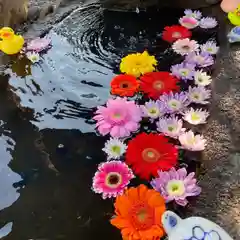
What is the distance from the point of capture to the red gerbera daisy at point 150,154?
241 cm

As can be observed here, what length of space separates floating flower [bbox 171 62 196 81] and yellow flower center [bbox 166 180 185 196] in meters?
0.89

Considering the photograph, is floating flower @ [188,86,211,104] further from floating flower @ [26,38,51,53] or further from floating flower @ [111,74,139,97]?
floating flower @ [26,38,51,53]

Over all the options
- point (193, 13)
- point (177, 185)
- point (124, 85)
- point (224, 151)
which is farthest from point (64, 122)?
point (193, 13)

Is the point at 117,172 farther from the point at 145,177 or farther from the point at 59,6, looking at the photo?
the point at 59,6

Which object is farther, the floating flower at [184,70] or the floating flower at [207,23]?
the floating flower at [207,23]

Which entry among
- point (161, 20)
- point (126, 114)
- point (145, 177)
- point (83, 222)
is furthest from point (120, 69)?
point (83, 222)

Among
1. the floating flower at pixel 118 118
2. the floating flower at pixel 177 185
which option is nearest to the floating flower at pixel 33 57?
the floating flower at pixel 118 118

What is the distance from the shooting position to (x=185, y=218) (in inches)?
86.4

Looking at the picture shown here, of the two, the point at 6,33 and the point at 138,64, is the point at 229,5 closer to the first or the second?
the point at 138,64

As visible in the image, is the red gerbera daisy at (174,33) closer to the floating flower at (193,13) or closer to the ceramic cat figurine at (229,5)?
the floating flower at (193,13)

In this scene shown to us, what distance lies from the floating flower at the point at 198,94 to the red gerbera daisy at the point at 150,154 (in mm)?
389

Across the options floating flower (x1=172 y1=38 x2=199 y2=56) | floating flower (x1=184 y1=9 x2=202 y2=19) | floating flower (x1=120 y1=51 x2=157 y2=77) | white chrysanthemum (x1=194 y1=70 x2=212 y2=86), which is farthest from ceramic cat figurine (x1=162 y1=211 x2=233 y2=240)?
floating flower (x1=184 y1=9 x2=202 y2=19)

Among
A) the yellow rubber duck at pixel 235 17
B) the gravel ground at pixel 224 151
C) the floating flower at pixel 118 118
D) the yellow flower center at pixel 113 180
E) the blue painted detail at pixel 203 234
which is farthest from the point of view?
the yellow rubber duck at pixel 235 17

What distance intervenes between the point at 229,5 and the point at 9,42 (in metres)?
1.69
